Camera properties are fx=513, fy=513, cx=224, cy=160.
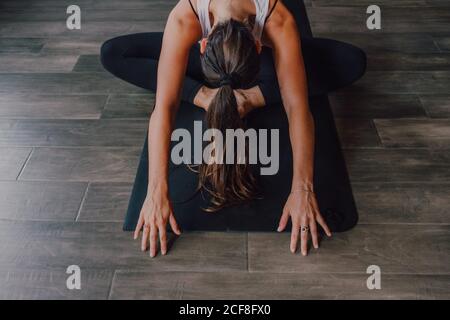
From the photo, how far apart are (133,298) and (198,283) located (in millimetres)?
165

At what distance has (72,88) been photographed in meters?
2.08

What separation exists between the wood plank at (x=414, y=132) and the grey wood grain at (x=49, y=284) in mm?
1040

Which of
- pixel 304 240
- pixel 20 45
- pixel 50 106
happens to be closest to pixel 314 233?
pixel 304 240

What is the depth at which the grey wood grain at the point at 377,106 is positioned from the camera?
6.20 feet

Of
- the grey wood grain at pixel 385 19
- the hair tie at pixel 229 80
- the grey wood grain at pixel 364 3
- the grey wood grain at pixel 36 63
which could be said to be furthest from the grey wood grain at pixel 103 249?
the grey wood grain at pixel 364 3

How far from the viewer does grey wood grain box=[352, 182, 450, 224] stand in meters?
1.47

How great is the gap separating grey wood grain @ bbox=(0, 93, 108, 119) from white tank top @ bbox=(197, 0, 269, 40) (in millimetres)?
627

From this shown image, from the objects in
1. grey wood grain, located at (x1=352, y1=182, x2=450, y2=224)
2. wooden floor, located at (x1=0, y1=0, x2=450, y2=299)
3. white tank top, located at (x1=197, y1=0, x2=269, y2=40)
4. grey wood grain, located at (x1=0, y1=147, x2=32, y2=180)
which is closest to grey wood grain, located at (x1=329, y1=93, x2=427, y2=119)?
wooden floor, located at (x1=0, y1=0, x2=450, y2=299)

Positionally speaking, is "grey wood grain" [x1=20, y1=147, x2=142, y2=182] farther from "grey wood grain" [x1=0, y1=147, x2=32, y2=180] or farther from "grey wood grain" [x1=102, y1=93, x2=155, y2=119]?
"grey wood grain" [x1=102, y1=93, x2=155, y2=119]

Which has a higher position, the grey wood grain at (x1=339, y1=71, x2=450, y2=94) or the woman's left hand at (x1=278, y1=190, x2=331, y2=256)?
the woman's left hand at (x1=278, y1=190, x2=331, y2=256)

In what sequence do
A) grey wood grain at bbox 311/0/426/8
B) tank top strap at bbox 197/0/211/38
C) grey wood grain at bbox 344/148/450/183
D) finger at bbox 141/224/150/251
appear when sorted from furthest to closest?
grey wood grain at bbox 311/0/426/8 < grey wood grain at bbox 344/148/450/183 < tank top strap at bbox 197/0/211/38 < finger at bbox 141/224/150/251

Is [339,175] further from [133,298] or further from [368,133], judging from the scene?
[133,298]

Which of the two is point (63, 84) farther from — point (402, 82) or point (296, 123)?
point (402, 82)

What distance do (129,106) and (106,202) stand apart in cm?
53
